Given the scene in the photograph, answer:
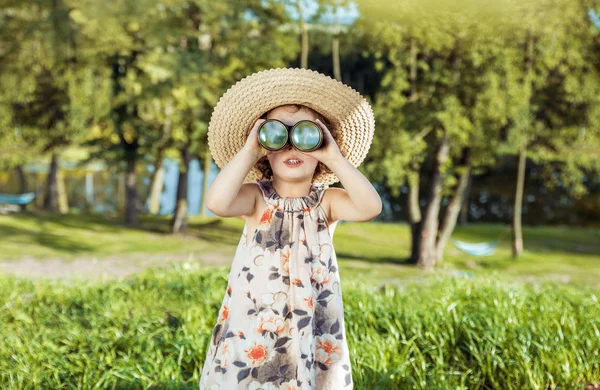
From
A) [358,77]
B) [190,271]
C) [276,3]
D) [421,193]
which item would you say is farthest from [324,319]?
→ [421,193]

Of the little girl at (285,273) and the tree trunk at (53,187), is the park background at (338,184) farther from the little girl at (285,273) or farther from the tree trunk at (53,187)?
the little girl at (285,273)

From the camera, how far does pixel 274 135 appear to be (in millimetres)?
2506

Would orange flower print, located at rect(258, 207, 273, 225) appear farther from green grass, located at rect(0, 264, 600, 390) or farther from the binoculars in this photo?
green grass, located at rect(0, 264, 600, 390)

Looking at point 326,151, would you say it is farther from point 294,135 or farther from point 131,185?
point 131,185

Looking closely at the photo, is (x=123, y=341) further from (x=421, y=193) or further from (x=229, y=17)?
(x=421, y=193)

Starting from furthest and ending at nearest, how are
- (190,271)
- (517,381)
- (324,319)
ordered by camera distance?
(190,271), (517,381), (324,319)

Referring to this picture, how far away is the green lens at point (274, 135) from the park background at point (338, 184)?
1669mm

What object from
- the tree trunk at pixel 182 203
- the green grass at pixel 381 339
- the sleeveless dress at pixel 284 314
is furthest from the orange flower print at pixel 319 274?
the tree trunk at pixel 182 203

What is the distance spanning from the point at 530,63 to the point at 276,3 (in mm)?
5727

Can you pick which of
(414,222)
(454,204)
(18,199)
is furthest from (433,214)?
(18,199)

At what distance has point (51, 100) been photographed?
17.5 m

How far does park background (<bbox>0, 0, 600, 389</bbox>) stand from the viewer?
4.04 meters

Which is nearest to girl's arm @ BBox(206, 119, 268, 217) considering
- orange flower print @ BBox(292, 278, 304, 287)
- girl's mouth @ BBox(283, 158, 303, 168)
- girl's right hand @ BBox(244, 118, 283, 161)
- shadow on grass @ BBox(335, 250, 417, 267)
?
girl's right hand @ BBox(244, 118, 283, 161)

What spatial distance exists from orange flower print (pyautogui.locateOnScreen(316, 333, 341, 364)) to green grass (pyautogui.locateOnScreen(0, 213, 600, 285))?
9.65 m
